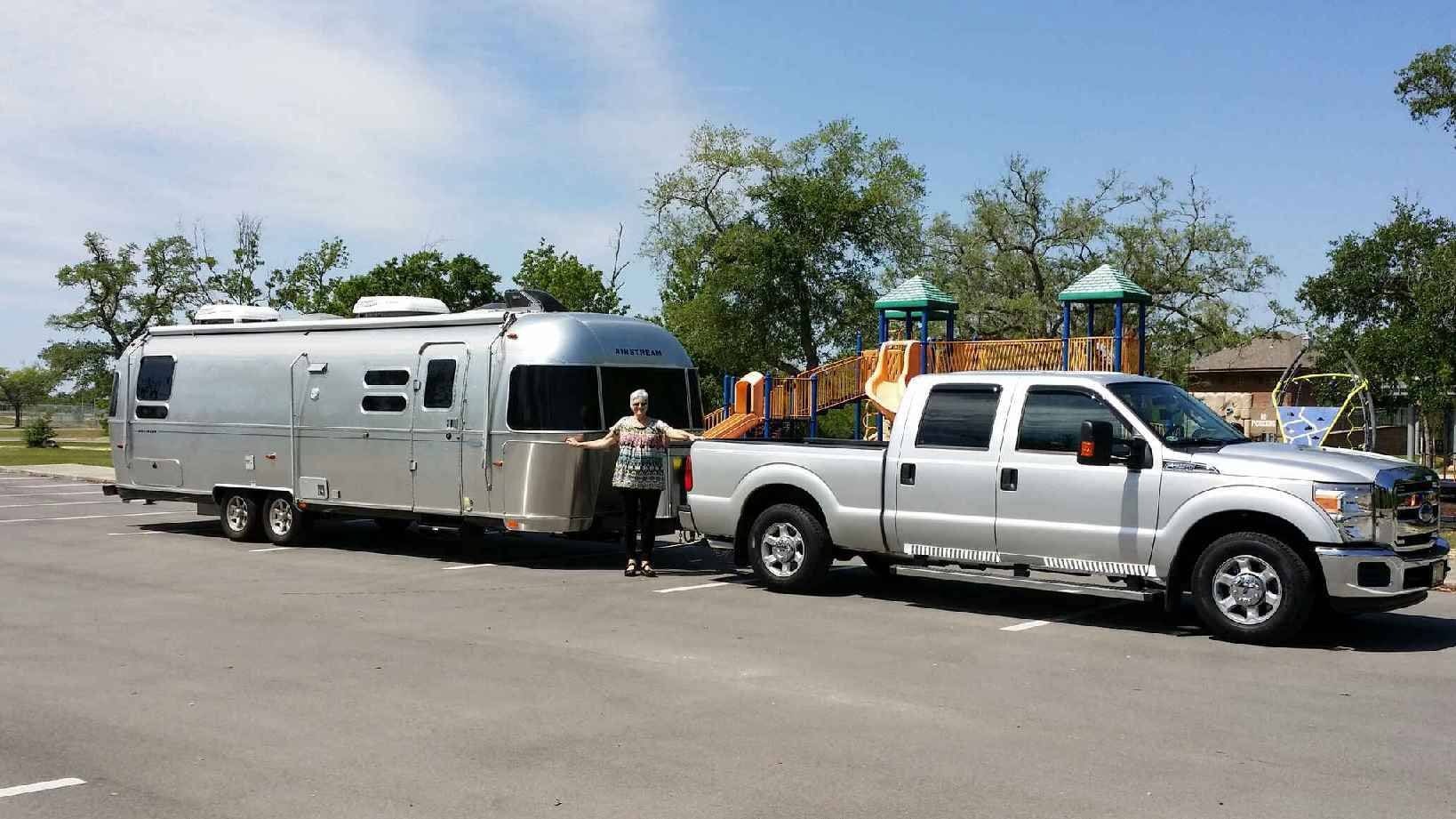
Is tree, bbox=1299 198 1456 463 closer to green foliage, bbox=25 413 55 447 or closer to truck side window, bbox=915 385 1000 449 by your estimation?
truck side window, bbox=915 385 1000 449

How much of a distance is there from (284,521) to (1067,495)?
34.1ft

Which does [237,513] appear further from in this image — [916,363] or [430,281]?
[430,281]

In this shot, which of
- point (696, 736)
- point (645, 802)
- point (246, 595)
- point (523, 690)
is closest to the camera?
point (645, 802)

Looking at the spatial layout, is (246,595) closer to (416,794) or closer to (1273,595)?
(416,794)

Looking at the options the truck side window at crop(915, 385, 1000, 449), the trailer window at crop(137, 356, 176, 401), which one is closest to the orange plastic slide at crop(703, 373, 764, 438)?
the trailer window at crop(137, 356, 176, 401)

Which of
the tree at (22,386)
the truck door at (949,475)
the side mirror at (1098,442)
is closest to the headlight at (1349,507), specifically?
the side mirror at (1098,442)

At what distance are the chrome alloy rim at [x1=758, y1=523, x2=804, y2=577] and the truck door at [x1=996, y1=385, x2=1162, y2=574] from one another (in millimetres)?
2095

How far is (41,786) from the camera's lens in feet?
19.4

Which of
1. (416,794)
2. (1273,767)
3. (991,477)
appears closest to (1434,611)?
(991,477)

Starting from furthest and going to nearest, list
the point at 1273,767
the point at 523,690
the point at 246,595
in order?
the point at 246,595, the point at 523,690, the point at 1273,767

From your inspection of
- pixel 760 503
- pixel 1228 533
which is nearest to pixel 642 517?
pixel 760 503

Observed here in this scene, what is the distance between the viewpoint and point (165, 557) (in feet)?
49.0

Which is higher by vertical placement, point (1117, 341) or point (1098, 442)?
point (1117, 341)

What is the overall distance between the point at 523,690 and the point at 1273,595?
5.41 meters
